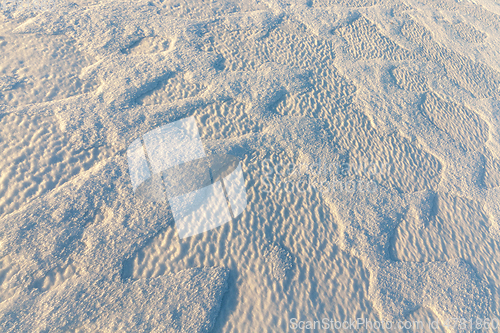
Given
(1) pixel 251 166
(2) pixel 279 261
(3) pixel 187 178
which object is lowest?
(2) pixel 279 261

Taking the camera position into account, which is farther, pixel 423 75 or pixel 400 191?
pixel 423 75

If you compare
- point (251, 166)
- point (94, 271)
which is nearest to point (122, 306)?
point (94, 271)

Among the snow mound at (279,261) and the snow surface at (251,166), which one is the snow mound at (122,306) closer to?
the snow surface at (251,166)

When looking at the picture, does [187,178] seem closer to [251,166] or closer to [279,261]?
[251,166]

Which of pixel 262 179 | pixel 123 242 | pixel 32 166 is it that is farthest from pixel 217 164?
pixel 32 166

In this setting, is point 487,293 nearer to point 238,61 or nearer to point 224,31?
point 238,61

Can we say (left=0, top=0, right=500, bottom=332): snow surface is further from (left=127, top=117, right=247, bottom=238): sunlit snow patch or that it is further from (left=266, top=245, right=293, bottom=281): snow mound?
(left=127, top=117, right=247, bottom=238): sunlit snow patch

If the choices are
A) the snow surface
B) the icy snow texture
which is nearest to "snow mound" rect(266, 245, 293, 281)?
the snow surface

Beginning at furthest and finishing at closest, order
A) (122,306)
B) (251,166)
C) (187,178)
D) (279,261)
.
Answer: (251,166) → (187,178) → (279,261) → (122,306)
